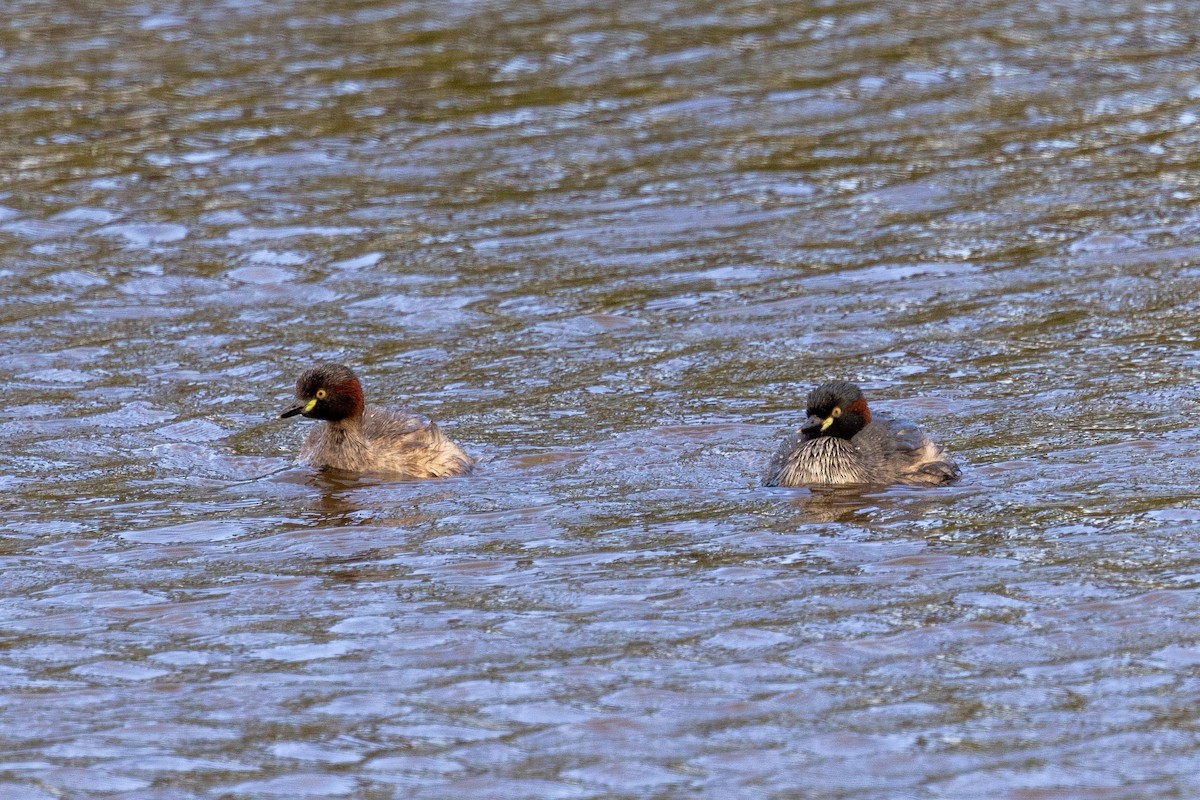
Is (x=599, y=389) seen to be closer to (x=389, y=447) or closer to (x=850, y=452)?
(x=389, y=447)

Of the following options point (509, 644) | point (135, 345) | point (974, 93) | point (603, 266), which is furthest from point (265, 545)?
point (974, 93)

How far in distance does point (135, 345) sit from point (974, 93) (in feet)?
33.7

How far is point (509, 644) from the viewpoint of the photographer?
9094 millimetres

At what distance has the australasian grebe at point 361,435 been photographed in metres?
12.5

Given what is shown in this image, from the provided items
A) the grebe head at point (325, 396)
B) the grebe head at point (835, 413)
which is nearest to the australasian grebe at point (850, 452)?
the grebe head at point (835, 413)

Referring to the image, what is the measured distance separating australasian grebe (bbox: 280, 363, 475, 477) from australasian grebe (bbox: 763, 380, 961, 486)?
2108mm

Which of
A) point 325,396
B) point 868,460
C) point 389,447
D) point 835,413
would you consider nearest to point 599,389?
point 389,447

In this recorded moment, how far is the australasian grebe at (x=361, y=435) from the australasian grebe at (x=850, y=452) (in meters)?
2.11

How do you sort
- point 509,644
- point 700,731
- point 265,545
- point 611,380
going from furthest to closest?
point 611,380 → point 265,545 → point 509,644 → point 700,731

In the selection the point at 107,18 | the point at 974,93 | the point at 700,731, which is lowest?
the point at 700,731

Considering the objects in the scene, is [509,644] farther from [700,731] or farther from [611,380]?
[611,380]

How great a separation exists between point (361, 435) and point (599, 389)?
6.57 ft

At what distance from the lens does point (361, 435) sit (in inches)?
504

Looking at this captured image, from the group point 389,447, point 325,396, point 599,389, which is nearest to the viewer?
point 389,447
